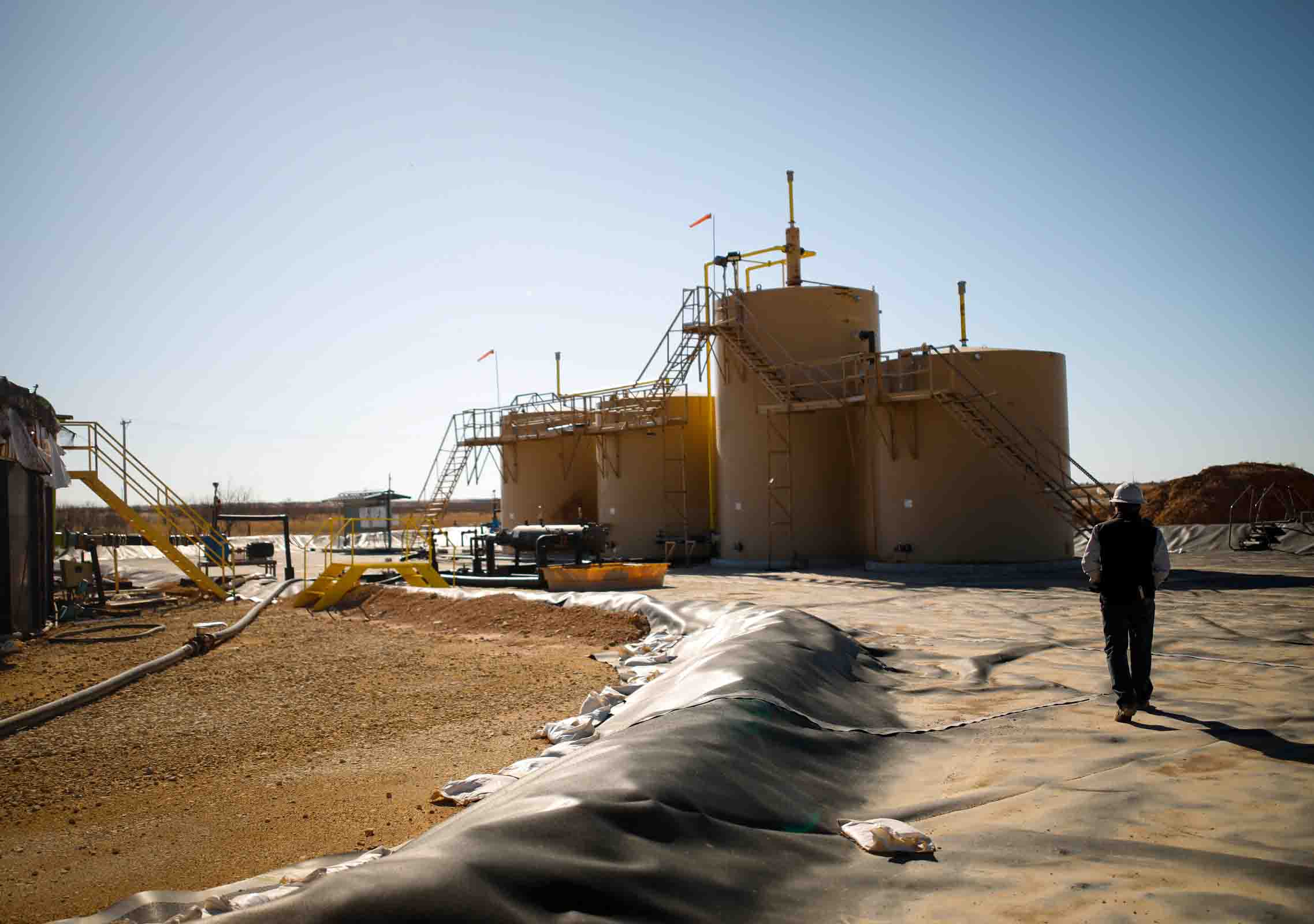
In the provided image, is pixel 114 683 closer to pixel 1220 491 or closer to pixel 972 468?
pixel 972 468

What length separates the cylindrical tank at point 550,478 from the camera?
113 feet

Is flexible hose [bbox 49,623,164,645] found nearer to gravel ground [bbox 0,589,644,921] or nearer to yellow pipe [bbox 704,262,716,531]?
gravel ground [bbox 0,589,644,921]

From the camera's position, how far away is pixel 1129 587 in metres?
6.93

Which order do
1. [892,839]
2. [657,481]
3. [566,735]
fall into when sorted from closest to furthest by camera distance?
[892,839] → [566,735] → [657,481]

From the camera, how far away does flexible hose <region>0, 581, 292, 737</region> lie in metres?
8.49

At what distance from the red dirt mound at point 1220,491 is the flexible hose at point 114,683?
3677cm

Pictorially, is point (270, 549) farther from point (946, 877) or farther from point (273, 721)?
point (946, 877)

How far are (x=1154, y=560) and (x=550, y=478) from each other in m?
29.1

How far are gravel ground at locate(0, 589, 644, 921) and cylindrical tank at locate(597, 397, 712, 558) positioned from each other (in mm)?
13874

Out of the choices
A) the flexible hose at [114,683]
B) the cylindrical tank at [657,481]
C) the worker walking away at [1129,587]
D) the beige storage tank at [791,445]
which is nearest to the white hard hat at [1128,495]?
the worker walking away at [1129,587]

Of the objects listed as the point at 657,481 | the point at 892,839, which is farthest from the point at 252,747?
the point at 657,481

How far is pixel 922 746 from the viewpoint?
6.30m

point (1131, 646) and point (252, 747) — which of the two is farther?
point (252, 747)

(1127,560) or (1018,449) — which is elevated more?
(1018,449)
